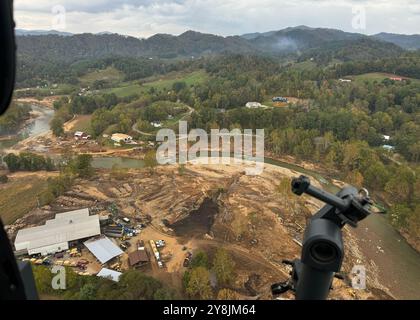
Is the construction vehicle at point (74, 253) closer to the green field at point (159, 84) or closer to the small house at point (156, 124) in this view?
the small house at point (156, 124)

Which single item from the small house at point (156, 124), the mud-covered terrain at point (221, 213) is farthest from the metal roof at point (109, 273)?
the small house at point (156, 124)

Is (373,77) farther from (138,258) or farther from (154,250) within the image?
(138,258)

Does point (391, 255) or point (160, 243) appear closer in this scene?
point (160, 243)

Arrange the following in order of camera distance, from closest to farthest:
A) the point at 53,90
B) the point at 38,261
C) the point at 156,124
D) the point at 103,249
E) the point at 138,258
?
the point at 38,261
the point at 138,258
the point at 103,249
the point at 156,124
the point at 53,90

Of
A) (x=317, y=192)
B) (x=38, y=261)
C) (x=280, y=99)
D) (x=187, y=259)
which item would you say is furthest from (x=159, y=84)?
(x=317, y=192)

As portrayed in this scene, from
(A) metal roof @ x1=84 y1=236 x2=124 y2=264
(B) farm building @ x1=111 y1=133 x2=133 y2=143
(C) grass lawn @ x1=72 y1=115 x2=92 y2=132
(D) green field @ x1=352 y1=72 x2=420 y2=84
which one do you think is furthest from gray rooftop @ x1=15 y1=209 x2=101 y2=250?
(D) green field @ x1=352 y1=72 x2=420 y2=84
